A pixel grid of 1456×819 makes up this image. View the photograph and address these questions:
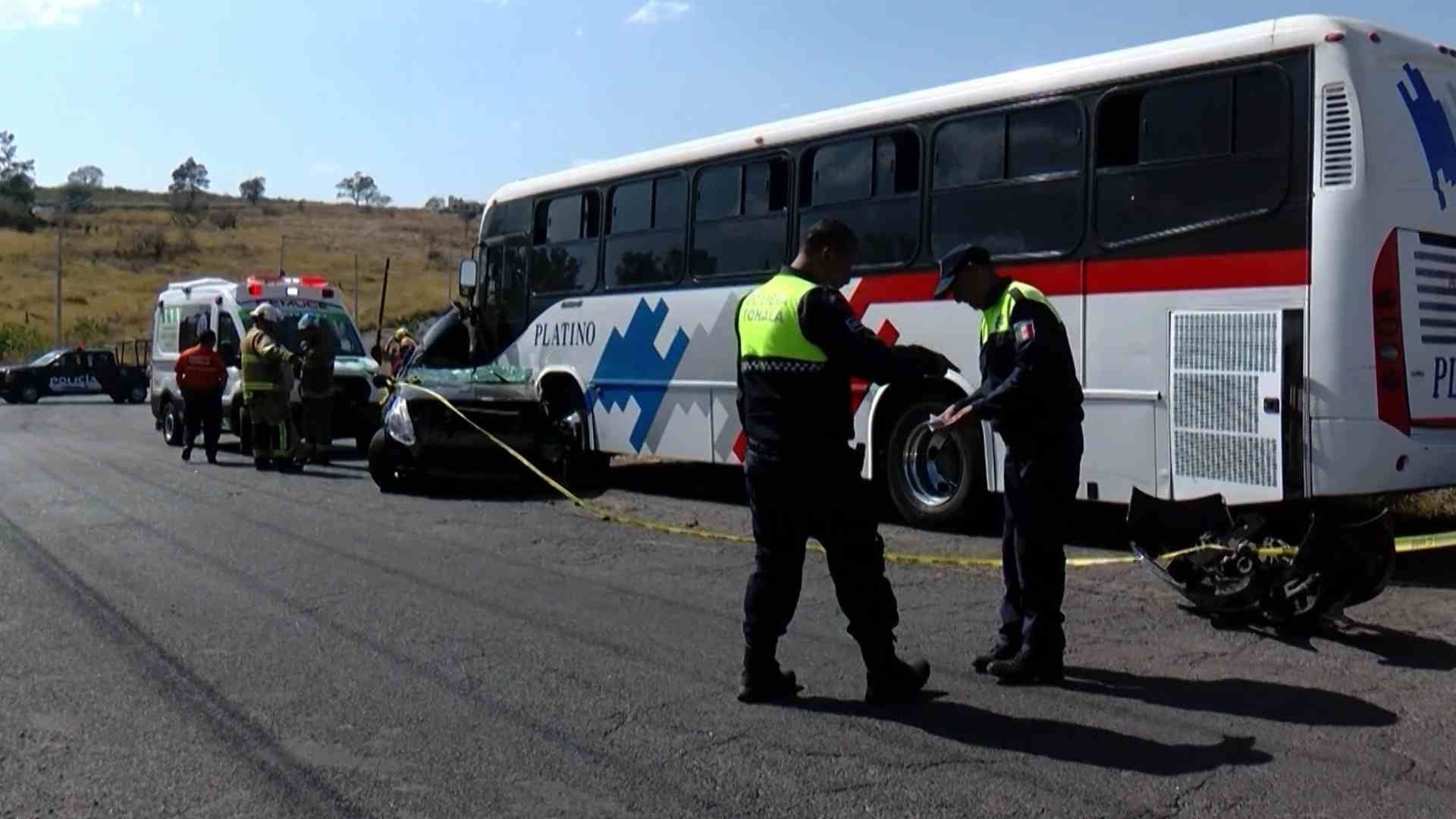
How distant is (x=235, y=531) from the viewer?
11.0 metres

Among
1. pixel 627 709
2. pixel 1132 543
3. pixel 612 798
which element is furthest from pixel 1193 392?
pixel 612 798

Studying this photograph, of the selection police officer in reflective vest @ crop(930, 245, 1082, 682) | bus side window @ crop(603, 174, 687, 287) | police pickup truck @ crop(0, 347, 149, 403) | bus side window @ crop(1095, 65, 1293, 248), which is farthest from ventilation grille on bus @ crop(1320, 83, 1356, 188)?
police pickup truck @ crop(0, 347, 149, 403)

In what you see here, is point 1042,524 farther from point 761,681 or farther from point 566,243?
point 566,243

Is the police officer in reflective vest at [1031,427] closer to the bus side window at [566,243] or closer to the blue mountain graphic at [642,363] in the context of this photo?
the blue mountain graphic at [642,363]

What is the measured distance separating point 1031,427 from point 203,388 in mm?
13050

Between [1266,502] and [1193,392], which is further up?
[1193,392]

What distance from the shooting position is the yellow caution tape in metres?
7.18

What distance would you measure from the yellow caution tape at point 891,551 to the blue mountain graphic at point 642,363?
97 cm

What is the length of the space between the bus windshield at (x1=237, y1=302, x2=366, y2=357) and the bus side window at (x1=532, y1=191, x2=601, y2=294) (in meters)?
5.20

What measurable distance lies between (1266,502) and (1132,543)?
3.79 ft

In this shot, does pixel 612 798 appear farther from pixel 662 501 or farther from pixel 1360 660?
pixel 662 501

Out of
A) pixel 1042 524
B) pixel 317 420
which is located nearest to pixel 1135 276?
pixel 1042 524

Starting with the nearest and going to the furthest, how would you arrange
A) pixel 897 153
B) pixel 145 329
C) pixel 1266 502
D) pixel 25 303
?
pixel 1266 502 → pixel 897 153 → pixel 145 329 → pixel 25 303

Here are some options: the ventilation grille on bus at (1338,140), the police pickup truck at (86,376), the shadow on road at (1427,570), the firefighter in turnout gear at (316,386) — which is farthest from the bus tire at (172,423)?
the police pickup truck at (86,376)
